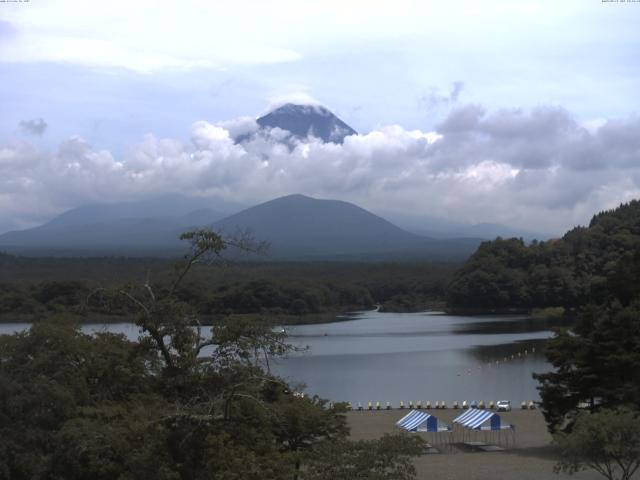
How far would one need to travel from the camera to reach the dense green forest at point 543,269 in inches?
2429

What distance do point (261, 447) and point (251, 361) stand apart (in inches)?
30.0

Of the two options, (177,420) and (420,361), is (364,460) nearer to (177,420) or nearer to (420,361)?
(177,420)

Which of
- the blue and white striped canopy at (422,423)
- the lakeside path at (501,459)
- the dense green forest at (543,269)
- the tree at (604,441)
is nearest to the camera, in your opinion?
the tree at (604,441)

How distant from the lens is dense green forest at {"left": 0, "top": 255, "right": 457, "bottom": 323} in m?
52.0

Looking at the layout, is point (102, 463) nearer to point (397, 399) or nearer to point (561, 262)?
point (397, 399)

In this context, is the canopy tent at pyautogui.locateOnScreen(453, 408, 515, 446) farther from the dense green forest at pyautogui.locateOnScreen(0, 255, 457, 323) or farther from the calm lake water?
the dense green forest at pyautogui.locateOnScreen(0, 255, 457, 323)

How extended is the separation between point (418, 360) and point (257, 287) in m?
22.7

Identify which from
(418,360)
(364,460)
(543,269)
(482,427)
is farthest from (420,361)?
(543,269)

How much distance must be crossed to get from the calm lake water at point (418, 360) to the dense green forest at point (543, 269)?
8.45 meters

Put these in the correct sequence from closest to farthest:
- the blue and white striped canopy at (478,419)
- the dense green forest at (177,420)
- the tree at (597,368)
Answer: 1. the dense green forest at (177,420)
2. the tree at (597,368)
3. the blue and white striped canopy at (478,419)

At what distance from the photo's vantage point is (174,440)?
300 inches

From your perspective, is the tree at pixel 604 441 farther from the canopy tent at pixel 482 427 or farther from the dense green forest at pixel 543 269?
the dense green forest at pixel 543 269

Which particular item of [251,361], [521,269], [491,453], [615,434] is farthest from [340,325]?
[251,361]

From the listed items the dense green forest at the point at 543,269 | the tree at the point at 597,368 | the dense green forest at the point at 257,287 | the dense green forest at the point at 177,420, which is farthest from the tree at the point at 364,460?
the dense green forest at the point at 543,269
